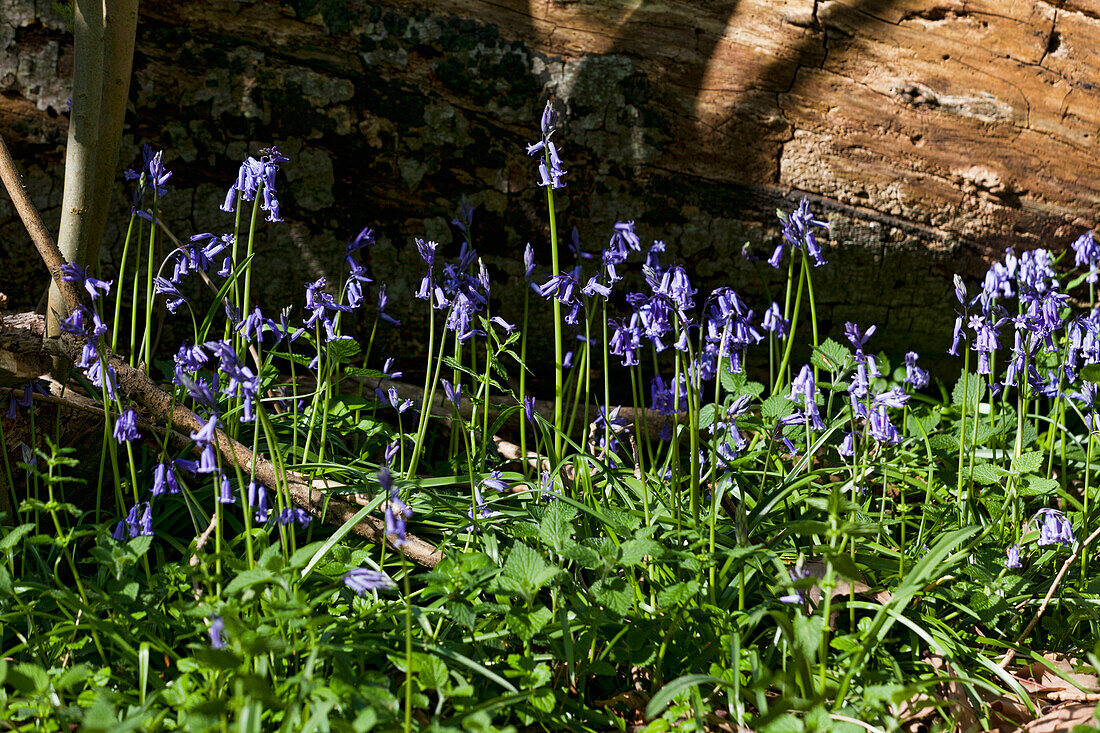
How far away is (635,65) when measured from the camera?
10.3 ft

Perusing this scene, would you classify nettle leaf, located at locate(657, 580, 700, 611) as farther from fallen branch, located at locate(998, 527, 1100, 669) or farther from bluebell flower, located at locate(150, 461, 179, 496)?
bluebell flower, located at locate(150, 461, 179, 496)

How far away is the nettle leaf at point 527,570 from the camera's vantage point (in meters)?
1.63

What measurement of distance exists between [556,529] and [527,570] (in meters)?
0.13

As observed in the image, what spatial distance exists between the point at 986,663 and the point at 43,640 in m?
2.21

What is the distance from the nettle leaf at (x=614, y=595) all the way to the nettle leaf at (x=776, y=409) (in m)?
0.85

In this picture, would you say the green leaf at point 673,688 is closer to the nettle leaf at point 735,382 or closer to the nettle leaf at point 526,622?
the nettle leaf at point 526,622

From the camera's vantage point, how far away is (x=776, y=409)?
7.67 ft

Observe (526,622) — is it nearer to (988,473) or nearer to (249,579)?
(249,579)

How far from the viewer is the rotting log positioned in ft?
9.68

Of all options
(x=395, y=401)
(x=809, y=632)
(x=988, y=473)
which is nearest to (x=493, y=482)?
(x=395, y=401)

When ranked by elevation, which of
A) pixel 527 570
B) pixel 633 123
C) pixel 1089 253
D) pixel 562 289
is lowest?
pixel 527 570

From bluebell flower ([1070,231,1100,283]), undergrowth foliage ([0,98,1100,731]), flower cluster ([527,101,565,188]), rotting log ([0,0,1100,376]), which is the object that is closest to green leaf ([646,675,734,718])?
undergrowth foliage ([0,98,1100,731])

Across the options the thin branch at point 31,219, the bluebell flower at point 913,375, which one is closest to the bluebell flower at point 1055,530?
the bluebell flower at point 913,375

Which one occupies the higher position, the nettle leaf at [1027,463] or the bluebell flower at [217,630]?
the nettle leaf at [1027,463]
